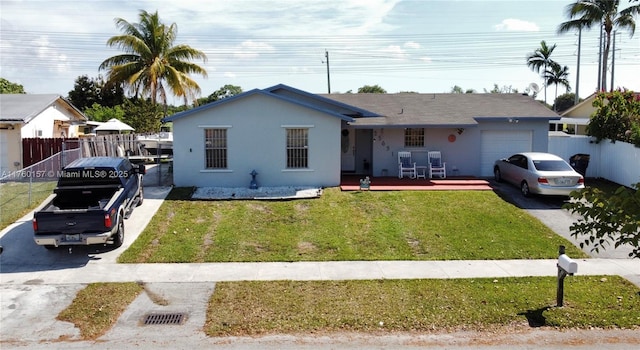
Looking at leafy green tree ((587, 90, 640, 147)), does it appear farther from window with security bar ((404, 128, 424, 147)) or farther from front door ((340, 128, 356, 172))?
front door ((340, 128, 356, 172))

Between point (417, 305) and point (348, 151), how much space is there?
518 inches

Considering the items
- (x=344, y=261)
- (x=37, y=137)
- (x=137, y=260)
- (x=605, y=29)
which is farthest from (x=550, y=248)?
(x=605, y=29)

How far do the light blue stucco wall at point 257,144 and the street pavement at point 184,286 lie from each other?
410cm

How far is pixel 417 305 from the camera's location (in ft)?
28.2

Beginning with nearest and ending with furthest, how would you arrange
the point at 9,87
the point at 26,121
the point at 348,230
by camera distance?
the point at 348,230 → the point at 26,121 → the point at 9,87

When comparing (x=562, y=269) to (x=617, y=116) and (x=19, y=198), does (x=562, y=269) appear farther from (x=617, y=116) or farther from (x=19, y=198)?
(x=19, y=198)

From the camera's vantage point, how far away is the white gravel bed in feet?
54.2

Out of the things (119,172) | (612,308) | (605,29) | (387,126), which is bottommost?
(612,308)

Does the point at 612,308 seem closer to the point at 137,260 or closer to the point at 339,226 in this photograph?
the point at 339,226

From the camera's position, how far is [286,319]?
801 centimetres

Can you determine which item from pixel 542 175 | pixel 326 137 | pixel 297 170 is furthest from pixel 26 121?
pixel 542 175

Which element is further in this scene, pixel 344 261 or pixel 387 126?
pixel 387 126

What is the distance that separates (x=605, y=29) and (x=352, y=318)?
3468 cm

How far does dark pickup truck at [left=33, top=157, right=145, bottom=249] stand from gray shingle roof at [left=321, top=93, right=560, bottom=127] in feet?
30.9
